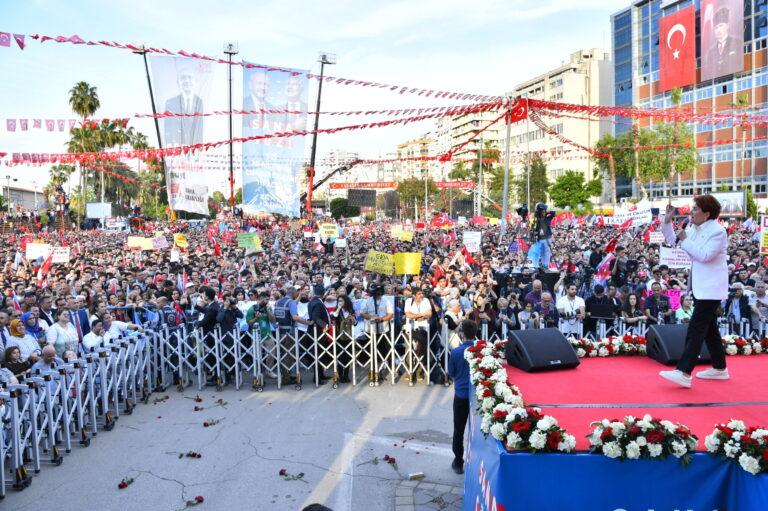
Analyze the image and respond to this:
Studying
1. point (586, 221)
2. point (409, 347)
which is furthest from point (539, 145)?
point (409, 347)

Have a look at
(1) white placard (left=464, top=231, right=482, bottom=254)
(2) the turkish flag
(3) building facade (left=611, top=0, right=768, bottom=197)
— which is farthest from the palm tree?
(2) the turkish flag

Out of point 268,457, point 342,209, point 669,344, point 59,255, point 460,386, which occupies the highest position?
point 342,209

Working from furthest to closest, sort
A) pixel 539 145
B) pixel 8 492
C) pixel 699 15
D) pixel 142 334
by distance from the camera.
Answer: pixel 539 145, pixel 699 15, pixel 142 334, pixel 8 492

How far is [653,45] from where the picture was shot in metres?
80.7

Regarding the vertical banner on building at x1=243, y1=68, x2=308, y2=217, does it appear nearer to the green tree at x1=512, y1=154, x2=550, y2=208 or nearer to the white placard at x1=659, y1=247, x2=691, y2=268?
the white placard at x1=659, y1=247, x2=691, y2=268

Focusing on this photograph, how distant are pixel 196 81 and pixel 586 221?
3124cm

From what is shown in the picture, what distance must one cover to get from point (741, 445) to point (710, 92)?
264 feet

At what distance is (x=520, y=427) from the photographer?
3691mm

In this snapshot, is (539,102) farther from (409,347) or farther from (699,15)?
(699,15)

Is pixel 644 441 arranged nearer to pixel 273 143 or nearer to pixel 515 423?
pixel 515 423

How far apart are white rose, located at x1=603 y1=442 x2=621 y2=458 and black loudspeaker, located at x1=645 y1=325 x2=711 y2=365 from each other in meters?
2.32

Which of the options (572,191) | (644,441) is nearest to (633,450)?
(644,441)

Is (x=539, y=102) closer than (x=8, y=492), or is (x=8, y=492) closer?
(x=8, y=492)

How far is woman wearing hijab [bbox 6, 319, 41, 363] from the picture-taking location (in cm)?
907
